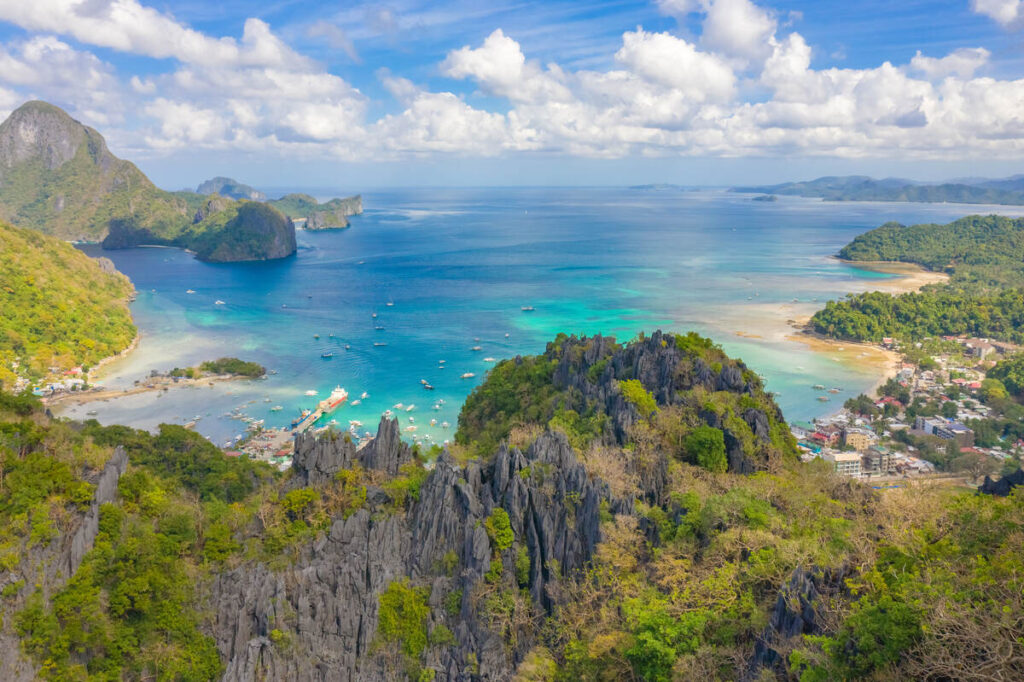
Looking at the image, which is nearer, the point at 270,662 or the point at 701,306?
the point at 270,662

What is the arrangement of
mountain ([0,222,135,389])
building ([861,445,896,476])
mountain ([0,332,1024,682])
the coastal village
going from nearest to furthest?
mountain ([0,332,1024,682]) → the coastal village → building ([861,445,896,476]) → mountain ([0,222,135,389])

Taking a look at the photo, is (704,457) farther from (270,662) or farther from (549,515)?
(270,662)

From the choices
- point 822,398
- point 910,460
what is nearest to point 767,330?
point 822,398

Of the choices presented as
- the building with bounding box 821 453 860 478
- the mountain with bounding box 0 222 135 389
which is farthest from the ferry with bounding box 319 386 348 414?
the building with bounding box 821 453 860 478

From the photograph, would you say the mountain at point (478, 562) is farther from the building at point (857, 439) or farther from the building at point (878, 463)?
the building at point (857, 439)

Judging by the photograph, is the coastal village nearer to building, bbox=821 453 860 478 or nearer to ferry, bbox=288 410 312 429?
building, bbox=821 453 860 478
